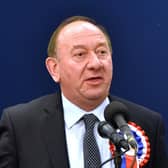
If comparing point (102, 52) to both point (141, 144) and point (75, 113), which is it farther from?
point (141, 144)

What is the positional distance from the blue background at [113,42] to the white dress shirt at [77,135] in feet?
1.29

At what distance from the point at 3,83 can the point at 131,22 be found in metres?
0.67

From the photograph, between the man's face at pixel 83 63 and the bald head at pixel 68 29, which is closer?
the man's face at pixel 83 63

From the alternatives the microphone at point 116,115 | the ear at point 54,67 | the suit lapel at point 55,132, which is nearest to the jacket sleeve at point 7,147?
the suit lapel at point 55,132

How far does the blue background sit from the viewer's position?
6.96ft

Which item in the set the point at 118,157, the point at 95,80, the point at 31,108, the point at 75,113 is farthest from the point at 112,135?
the point at 31,108

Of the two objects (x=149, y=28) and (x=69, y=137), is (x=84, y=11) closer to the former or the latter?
(x=149, y=28)

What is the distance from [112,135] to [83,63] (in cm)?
54

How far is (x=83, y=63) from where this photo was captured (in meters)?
1.67

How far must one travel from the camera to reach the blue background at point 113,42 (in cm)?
212

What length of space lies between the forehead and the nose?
0.09 meters

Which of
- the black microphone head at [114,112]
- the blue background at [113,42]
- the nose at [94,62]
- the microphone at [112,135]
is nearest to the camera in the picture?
the microphone at [112,135]

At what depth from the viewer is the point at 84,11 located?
6.99 feet

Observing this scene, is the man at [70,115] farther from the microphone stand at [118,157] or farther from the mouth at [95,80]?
the microphone stand at [118,157]
